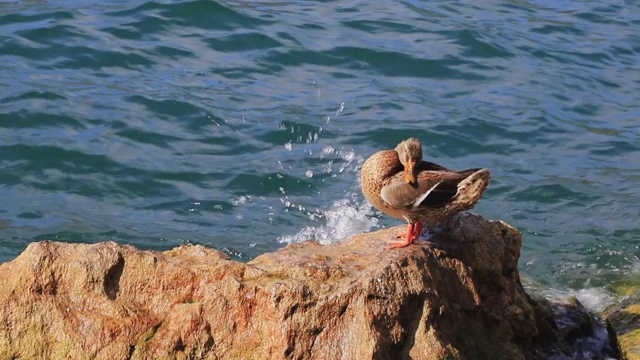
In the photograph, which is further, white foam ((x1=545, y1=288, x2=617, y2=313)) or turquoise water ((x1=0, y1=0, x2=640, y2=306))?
turquoise water ((x1=0, y1=0, x2=640, y2=306))

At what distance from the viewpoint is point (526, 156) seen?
10672mm

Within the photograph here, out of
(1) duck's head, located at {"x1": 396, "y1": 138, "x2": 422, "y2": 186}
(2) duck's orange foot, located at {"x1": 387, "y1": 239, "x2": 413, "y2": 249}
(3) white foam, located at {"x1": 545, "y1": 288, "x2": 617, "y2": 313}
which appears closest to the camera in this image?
(2) duck's orange foot, located at {"x1": 387, "y1": 239, "x2": 413, "y2": 249}

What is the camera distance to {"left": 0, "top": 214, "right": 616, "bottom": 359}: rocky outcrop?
15.3ft

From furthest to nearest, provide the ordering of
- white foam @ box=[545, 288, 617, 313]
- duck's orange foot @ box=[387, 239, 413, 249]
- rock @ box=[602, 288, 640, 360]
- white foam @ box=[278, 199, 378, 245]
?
white foam @ box=[278, 199, 378, 245] → white foam @ box=[545, 288, 617, 313] → rock @ box=[602, 288, 640, 360] → duck's orange foot @ box=[387, 239, 413, 249]

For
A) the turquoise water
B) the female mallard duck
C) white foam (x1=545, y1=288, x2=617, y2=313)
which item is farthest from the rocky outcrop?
the turquoise water

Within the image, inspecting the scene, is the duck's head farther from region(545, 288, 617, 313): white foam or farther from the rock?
region(545, 288, 617, 313): white foam

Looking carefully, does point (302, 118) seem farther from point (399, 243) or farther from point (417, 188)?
point (399, 243)

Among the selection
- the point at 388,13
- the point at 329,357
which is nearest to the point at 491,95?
the point at 388,13

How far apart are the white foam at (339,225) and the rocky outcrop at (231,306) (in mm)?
3456

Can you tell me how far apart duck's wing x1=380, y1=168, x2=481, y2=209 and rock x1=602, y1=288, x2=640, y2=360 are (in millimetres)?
1666

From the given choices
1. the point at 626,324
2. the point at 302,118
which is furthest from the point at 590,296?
the point at 302,118

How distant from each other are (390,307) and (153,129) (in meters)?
6.24

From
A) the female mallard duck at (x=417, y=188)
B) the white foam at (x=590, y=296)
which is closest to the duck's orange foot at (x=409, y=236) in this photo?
the female mallard duck at (x=417, y=188)

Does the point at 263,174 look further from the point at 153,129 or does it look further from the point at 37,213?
the point at 37,213
